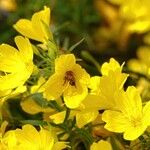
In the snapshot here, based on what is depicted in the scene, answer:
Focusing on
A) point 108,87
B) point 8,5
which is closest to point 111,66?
point 108,87

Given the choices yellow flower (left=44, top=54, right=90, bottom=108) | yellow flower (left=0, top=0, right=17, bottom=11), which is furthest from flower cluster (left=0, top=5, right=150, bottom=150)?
yellow flower (left=0, top=0, right=17, bottom=11)

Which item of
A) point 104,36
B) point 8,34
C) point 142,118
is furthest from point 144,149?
point 104,36

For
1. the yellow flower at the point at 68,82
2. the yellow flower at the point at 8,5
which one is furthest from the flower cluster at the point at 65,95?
the yellow flower at the point at 8,5

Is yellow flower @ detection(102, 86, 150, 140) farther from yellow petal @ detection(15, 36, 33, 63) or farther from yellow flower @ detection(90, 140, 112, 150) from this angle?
yellow petal @ detection(15, 36, 33, 63)

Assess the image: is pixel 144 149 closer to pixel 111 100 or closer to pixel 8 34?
pixel 111 100

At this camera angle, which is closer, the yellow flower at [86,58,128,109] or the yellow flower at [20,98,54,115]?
the yellow flower at [86,58,128,109]

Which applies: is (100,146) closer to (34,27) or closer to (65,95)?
(65,95)
